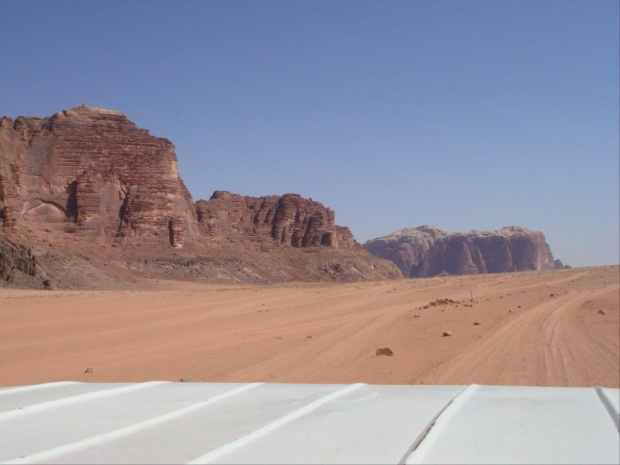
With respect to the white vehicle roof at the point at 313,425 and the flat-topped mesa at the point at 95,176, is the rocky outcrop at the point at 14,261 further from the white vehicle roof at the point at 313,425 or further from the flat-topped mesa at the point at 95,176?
the white vehicle roof at the point at 313,425

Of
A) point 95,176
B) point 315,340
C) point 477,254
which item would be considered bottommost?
point 315,340

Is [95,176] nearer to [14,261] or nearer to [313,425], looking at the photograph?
[14,261]

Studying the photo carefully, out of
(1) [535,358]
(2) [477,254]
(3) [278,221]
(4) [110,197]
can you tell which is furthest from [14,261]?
(2) [477,254]

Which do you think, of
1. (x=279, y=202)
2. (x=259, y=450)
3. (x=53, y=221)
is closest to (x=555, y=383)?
(x=259, y=450)

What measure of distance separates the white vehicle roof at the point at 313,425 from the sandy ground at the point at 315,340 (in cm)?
472

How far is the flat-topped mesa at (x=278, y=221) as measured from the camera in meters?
92.7

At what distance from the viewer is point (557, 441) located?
275cm

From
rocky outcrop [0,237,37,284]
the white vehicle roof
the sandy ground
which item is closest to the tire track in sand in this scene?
the sandy ground

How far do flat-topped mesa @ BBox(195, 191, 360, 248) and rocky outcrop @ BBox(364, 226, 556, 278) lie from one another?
47834 mm

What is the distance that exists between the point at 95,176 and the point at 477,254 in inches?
4129

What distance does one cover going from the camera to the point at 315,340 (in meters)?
12.7

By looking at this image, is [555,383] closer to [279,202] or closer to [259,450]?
[259,450]

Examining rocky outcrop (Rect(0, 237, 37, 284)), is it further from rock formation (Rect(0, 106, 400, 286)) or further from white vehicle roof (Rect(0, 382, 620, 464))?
white vehicle roof (Rect(0, 382, 620, 464))

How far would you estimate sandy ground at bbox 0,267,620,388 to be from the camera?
9.30 meters
